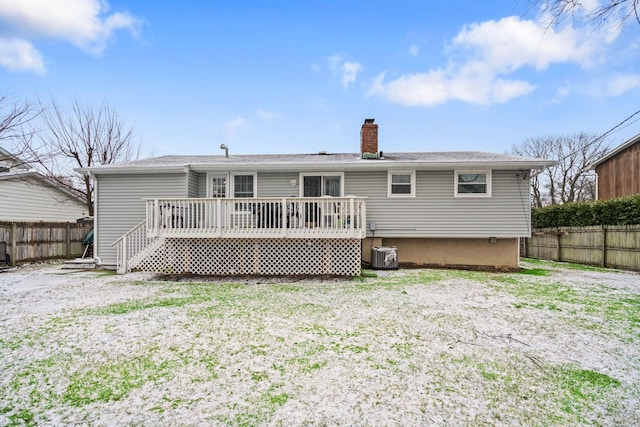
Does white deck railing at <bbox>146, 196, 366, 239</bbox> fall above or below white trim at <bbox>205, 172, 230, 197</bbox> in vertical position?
below

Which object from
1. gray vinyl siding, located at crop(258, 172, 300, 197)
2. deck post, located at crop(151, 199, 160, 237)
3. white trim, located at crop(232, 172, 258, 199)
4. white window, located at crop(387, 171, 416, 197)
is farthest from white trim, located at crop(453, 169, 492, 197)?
deck post, located at crop(151, 199, 160, 237)

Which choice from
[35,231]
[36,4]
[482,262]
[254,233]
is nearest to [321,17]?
[254,233]

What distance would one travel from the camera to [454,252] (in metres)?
10.9

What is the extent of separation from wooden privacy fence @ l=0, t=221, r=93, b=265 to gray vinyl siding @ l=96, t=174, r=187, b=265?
3.28 m

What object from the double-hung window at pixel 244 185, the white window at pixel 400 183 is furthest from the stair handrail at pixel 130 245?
the white window at pixel 400 183

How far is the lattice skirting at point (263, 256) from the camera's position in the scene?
360 inches

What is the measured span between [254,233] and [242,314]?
11.4 ft

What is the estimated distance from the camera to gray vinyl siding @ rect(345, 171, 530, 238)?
34.0 feet

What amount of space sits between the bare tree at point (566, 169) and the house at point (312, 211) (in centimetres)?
2253

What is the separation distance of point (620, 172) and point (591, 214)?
6.60 m

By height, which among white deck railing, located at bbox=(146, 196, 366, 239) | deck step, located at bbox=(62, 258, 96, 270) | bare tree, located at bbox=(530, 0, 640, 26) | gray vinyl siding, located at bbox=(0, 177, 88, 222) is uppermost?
bare tree, located at bbox=(530, 0, 640, 26)

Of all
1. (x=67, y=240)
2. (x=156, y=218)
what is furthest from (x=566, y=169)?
(x=67, y=240)

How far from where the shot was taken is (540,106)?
1973cm

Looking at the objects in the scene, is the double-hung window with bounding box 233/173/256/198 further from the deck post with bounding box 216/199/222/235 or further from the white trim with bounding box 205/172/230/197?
the deck post with bounding box 216/199/222/235
